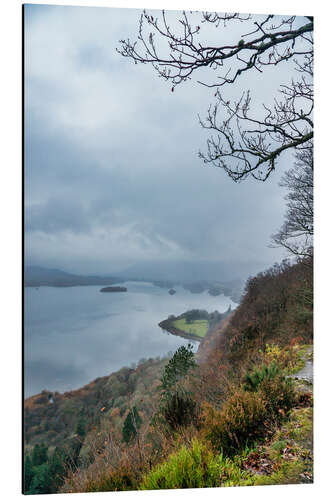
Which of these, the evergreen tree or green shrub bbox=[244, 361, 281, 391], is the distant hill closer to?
the evergreen tree

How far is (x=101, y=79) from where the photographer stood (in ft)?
10.5

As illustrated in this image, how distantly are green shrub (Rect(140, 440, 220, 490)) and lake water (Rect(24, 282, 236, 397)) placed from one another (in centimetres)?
75

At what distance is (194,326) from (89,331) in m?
0.83

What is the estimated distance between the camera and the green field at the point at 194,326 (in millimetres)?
3262

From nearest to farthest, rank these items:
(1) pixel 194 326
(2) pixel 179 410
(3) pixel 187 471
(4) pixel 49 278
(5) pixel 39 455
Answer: (3) pixel 187 471 < (5) pixel 39 455 < (4) pixel 49 278 < (2) pixel 179 410 < (1) pixel 194 326

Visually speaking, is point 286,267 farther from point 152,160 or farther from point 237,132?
point 152,160

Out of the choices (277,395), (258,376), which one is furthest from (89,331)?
(277,395)

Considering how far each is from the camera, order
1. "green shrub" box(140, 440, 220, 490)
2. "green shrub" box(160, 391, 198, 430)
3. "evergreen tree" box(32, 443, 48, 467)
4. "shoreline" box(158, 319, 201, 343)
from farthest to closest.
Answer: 1. "shoreline" box(158, 319, 201, 343)
2. "green shrub" box(160, 391, 198, 430)
3. "evergreen tree" box(32, 443, 48, 467)
4. "green shrub" box(140, 440, 220, 490)

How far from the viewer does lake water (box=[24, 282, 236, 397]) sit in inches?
117

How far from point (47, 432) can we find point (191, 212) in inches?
77.4

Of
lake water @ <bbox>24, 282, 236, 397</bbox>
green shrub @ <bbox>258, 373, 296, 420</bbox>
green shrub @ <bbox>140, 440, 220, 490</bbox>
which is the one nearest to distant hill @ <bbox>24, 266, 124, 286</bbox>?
lake water @ <bbox>24, 282, 236, 397</bbox>

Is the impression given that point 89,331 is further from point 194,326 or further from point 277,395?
point 277,395

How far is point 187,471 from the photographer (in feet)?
8.98
